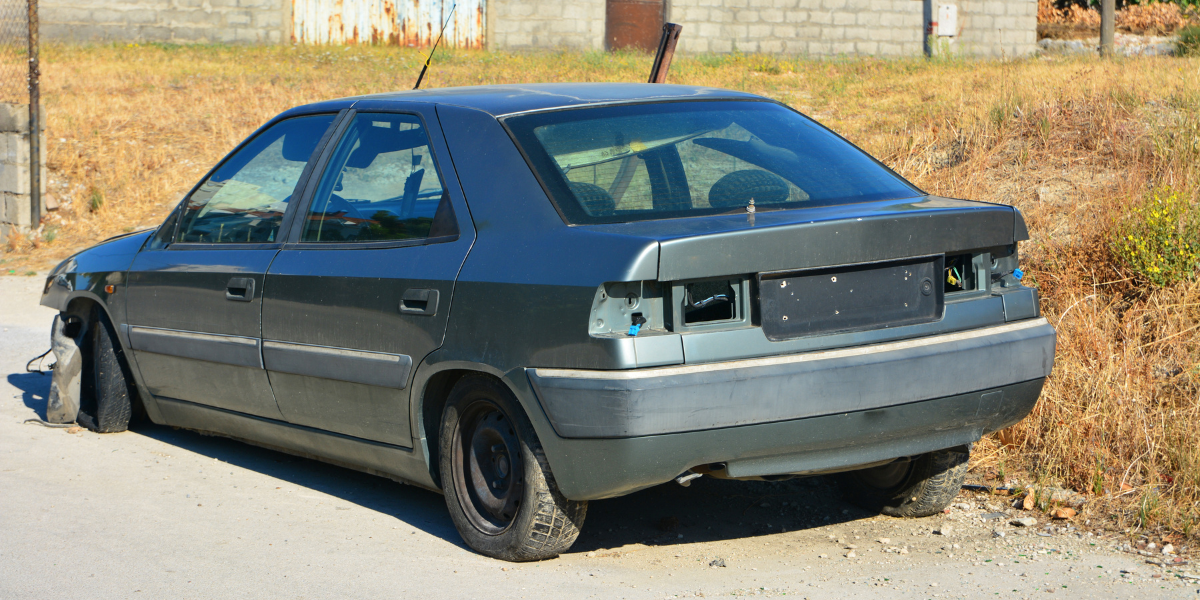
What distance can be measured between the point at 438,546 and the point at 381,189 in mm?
1318

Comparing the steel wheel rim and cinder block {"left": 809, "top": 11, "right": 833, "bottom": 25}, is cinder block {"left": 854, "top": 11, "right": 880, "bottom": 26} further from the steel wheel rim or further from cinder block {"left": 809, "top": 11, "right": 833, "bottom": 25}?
the steel wheel rim

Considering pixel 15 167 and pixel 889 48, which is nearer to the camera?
pixel 15 167

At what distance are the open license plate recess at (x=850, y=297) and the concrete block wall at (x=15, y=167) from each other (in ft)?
37.2

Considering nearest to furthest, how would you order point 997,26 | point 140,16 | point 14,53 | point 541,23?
1. point 14,53
2. point 140,16
3. point 541,23
4. point 997,26

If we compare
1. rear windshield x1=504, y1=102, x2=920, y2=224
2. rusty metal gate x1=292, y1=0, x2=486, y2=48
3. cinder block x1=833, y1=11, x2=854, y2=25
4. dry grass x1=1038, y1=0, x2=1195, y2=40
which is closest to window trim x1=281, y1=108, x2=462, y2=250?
rear windshield x1=504, y1=102, x2=920, y2=224

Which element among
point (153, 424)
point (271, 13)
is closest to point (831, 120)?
point (153, 424)

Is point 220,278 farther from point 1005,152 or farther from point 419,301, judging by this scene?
point 1005,152

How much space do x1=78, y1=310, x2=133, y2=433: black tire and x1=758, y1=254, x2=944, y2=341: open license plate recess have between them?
11.8ft

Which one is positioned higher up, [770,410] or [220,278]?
[220,278]

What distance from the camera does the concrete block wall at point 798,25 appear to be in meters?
23.0

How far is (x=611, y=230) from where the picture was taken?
3463mm

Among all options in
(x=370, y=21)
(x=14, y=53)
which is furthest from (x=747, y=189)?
(x=370, y=21)

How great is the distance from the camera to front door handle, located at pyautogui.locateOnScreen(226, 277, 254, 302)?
4578 mm

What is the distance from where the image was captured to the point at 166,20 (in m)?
21.4
